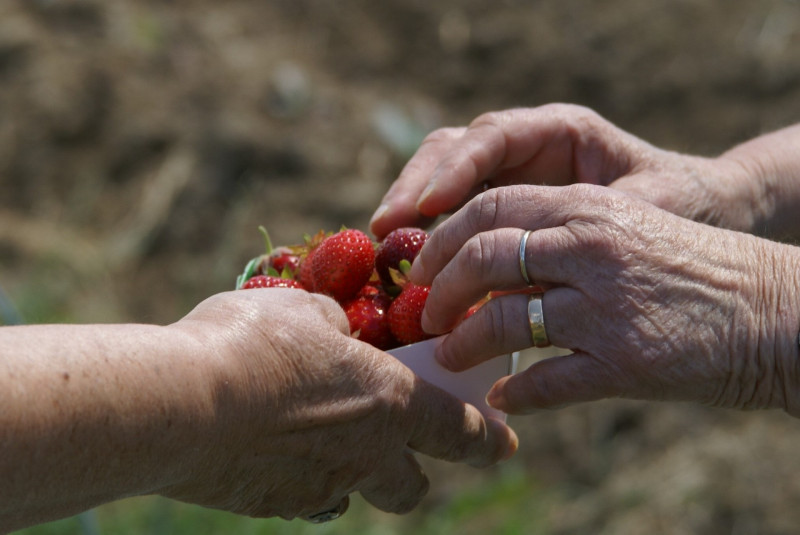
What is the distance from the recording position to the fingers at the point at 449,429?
1938mm

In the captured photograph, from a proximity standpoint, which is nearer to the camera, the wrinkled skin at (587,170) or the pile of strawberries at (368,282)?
the pile of strawberries at (368,282)

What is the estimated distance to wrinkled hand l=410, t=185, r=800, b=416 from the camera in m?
1.78

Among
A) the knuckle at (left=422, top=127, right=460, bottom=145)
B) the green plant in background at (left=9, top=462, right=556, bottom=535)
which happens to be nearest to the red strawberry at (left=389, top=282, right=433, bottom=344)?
the knuckle at (left=422, top=127, right=460, bottom=145)

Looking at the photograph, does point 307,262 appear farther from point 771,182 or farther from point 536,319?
point 771,182

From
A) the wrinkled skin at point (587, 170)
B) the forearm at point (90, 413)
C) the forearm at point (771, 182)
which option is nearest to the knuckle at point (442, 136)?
the wrinkled skin at point (587, 170)

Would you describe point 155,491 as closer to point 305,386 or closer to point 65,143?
point 305,386

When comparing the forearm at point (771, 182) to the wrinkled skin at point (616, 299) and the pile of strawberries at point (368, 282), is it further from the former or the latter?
the pile of strawberries at point (368, 282)

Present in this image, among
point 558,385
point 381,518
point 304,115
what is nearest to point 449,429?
point 558,385

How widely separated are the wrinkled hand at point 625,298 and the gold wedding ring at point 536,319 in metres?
0.01

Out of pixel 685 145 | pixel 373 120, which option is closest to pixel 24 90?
pixel 373 120

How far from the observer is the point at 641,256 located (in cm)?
178

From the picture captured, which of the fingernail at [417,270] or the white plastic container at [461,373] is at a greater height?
the fingernail at [417,270]

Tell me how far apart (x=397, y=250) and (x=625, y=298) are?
613mm

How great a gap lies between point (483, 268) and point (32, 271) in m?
3.50
